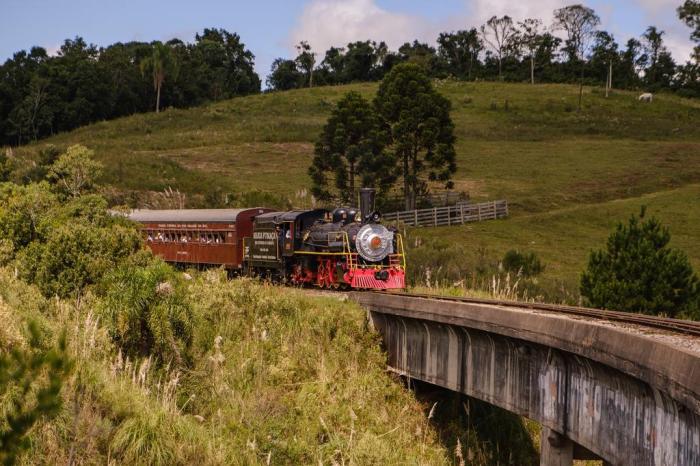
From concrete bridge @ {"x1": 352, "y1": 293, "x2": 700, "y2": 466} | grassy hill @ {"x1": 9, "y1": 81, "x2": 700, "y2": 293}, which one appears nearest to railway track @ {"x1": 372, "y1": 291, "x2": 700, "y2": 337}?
concrete bridge @ {"x1": 352, "y1": 293, "x2": 700, "y2": 466}

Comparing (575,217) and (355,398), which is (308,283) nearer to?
(355,398)

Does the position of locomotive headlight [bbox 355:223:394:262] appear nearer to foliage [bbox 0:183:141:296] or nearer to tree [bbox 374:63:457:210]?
foliage [bbox 0:183:141:296]

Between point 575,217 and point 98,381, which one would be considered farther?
point 575,217

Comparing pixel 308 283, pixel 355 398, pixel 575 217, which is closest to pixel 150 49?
pixel 575 217

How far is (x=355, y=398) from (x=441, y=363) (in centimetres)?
199

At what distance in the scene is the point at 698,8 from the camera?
9519 centimetres

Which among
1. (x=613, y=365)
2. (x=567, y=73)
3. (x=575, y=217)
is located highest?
(x=567, y=73)

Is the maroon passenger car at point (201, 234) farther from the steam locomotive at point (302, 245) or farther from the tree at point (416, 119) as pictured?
the tree at point (416, 119)

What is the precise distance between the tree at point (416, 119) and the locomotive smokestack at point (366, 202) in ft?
100

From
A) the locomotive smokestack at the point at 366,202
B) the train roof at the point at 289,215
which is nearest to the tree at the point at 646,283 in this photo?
the locomotive smokestack at the point at 366,202

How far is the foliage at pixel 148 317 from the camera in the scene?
16.1m

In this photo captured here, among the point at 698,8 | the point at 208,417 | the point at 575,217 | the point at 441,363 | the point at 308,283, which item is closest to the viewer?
the point at 208,417

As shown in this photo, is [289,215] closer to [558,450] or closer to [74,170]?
[74,170]

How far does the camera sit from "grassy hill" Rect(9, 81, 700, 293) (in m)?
52.8
